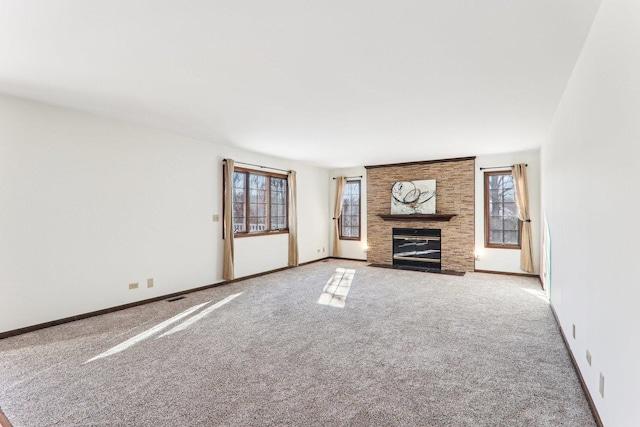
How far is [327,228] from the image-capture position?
29.5ft

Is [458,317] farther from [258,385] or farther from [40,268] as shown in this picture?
[40,268]

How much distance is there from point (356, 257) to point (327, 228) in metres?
1.15

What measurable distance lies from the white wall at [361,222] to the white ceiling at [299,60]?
3.96 metres

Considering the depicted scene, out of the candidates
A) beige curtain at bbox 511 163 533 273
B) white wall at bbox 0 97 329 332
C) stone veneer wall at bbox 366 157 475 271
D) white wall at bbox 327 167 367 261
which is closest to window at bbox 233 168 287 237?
white wall at bbox 0 97 329 332

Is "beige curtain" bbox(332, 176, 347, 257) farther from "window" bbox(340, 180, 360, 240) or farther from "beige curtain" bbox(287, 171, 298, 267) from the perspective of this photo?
"beige curtain" bbox(287, 171, 298, 267)

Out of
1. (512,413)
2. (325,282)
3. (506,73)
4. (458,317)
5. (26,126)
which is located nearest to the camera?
(512,413)

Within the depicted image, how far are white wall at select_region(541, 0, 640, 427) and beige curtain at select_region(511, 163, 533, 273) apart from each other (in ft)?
12.6

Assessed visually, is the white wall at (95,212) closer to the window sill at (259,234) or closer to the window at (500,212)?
the window sill at (259,234)

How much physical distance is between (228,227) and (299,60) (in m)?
3.84

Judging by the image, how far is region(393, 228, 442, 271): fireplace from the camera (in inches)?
290

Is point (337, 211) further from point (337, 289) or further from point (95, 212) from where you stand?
point (95, 212)

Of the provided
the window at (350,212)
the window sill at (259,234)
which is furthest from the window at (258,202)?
the window at (350,212)

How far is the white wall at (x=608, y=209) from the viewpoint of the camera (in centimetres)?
144

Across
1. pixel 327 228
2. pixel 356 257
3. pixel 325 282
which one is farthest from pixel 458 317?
pixel 327 228
